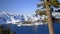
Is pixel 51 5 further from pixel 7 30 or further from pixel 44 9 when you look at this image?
pixel 7 30

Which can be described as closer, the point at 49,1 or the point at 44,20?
the point at 49,1

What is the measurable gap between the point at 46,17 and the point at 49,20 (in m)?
0.22

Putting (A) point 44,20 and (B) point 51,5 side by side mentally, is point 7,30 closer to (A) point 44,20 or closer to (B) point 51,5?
(A) point 44,20

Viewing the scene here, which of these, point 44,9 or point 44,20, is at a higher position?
point 44,9

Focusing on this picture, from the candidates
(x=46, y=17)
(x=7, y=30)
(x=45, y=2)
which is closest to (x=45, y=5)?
(x=45, y=2)

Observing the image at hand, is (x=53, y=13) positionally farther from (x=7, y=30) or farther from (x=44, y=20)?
(x=7, y=30)

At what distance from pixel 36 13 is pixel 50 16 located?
0.51 meters

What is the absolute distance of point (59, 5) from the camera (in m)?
5.49

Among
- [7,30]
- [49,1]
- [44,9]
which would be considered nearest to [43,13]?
[44,9]

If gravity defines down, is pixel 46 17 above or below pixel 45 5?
below

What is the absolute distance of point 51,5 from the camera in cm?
538

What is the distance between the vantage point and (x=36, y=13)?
561 centimetres

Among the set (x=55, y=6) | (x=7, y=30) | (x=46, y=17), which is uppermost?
(x=55, y=6)

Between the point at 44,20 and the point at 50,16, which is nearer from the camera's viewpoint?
the point at 50,16
